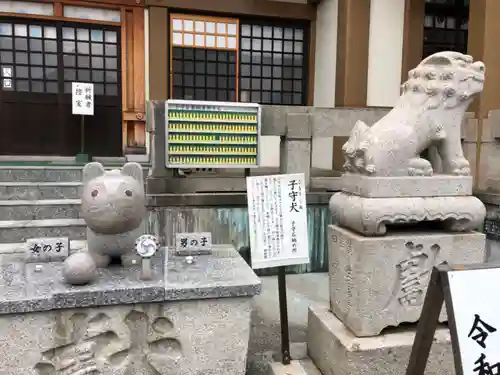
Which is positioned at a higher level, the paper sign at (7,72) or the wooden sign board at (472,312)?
the paper sign at (7,72)

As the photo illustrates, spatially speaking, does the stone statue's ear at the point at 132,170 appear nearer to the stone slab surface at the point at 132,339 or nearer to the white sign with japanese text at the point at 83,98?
the stone slab surface at the point at 132,339

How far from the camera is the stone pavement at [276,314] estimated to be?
3416 millimetres

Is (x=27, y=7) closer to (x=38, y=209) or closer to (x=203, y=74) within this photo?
(x=203, y=74)

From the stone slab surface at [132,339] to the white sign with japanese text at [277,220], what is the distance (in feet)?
1.28

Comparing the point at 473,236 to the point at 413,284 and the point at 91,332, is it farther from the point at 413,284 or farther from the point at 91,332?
the point at 91,332

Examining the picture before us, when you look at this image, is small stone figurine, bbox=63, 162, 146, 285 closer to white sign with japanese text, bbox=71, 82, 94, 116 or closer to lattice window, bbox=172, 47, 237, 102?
white sign with japanese text, bbox=71, 82, 94, 116

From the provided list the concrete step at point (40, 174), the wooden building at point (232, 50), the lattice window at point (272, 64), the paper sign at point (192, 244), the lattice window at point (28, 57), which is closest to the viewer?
the paper sign at point (192, 244)

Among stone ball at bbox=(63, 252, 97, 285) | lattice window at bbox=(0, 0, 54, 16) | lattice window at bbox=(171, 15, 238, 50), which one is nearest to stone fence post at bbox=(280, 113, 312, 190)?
stone ball at bbox=(63, 252, 97, 285)

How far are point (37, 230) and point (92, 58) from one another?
5.59 meters

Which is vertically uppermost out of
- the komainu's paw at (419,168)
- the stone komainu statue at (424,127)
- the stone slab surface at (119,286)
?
the stone komainu statue at (424,127)

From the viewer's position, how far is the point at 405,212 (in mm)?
2838

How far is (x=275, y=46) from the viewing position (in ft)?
32.7

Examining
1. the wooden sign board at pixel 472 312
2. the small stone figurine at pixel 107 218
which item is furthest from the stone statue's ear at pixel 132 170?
the wooden sign board at pixel 472 312

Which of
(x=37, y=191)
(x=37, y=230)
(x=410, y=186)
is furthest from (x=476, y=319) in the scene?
(x=37, y=191)
